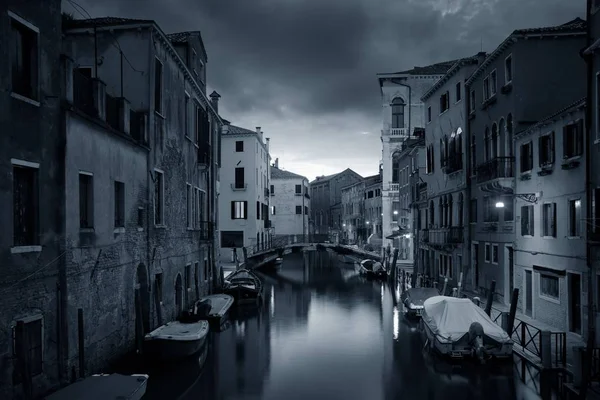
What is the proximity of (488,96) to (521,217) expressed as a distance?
519cm

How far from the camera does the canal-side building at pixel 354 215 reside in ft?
191

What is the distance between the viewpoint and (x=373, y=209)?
52906 millimetres

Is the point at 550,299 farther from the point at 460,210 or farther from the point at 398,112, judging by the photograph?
the point at 398,112

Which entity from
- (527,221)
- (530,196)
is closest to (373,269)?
(527,221)

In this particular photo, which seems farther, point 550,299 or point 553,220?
point 550,299

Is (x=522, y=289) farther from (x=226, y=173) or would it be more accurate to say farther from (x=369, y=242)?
(x=369, y=242)

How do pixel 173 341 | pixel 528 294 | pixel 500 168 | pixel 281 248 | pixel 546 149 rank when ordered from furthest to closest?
1. pixel 281 248
2. pixel 500 168
3. pixel 528 294
4. pixel 546 149
5. pixel 173 341

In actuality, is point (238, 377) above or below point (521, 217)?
below

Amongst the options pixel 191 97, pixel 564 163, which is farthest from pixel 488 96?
pixel 191 97

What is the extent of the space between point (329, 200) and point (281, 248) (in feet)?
113

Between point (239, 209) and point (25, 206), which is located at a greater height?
point (239, 209)

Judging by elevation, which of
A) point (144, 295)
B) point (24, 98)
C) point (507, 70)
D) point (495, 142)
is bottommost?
point (144, 295)

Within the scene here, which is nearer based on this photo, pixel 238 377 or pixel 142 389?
pixel 142 389

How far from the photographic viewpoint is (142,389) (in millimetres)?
9977
